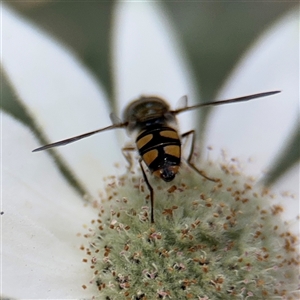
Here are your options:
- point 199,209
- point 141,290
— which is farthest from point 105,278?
point 199,209

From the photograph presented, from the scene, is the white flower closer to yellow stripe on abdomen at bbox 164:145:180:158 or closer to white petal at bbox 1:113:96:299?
white petal at bbox 1:113:96:299

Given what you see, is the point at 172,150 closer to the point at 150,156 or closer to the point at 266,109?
the point at 150,156

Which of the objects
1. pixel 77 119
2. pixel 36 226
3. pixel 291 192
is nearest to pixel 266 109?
pixel 291 192

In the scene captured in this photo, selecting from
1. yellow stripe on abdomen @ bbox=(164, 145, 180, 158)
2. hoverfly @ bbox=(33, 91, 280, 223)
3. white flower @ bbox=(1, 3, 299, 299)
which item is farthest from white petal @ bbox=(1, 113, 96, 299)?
yellow stripe on abdomen @ bbox=(164, 145, 180, 158)

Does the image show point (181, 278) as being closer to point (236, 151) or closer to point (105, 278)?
point (105, 278)

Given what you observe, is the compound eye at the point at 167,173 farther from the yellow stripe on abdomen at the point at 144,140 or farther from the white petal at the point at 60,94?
the white petal at the point at 60,94

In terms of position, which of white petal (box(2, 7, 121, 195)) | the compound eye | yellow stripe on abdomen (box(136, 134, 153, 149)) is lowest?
the compound eye

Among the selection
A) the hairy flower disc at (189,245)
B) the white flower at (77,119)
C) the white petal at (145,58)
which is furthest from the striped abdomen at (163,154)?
the white petal at (145,58)

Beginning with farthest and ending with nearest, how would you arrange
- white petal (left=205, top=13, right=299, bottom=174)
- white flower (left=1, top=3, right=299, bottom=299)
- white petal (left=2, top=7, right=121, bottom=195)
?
1. white petal (left=205, top=13, right=299, bottom=174)
2. white petal (left=2, top=7, right=121, bottom=195)
3. white flower (left=1, top=3, right=299, bottom=299)
